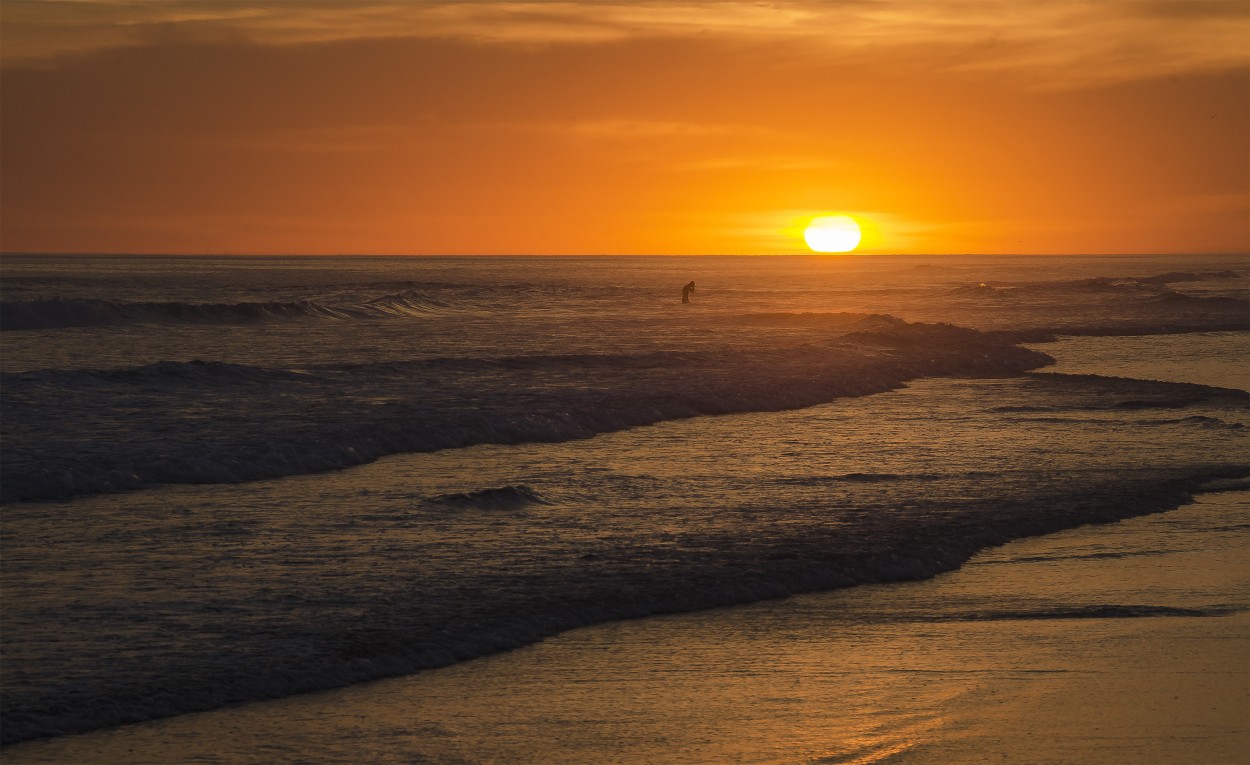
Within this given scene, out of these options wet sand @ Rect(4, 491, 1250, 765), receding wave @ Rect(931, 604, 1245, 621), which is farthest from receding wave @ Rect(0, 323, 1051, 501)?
A: receding wave @ Rect(931, 604, 1245, 621)

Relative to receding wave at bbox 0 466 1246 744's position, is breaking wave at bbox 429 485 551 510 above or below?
above

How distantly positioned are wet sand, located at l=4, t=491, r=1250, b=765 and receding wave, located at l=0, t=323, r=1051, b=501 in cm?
764

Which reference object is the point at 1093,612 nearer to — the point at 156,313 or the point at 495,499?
the point at 495,499

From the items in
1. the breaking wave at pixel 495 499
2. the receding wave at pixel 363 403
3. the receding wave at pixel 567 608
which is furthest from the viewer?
the receding wave at pixel 363 403

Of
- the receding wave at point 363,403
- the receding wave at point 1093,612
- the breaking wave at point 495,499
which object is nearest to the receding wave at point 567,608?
the receding wave at point 1093,612

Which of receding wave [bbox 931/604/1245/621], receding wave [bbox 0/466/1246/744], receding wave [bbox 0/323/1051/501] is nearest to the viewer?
receding wave [bbox 0/466/1246/744]

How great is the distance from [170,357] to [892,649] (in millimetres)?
28390

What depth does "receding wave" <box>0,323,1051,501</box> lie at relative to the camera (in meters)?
15.3

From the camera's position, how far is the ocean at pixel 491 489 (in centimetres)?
Answer: 848

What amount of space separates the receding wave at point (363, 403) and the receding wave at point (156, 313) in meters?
24.1

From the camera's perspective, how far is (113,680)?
7.47 m

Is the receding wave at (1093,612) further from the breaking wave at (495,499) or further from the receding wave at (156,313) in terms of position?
the receding wave at (156,313)

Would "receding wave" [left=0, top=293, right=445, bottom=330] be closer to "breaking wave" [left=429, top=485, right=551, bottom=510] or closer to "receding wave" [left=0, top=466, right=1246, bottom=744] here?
"breaking wave" [left=429, top=485, right=551, bottom=510]

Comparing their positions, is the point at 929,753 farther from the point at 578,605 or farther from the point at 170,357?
the point at 170,357
